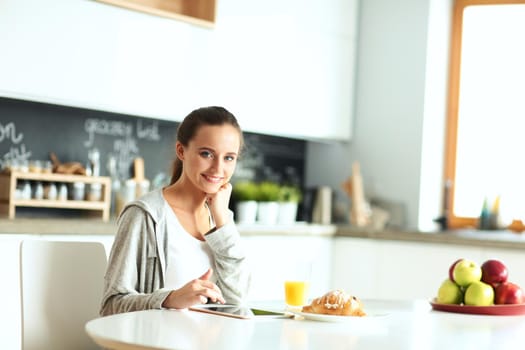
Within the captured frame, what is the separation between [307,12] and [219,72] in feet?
2.52

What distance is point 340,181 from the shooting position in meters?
5.57

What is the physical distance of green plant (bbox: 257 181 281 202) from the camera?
4949 millimetres

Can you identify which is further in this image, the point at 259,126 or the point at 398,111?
the point at 398,111

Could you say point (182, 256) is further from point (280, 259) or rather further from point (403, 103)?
point (403, 103)

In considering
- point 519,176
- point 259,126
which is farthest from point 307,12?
point 519,176

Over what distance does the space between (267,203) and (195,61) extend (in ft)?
3.03

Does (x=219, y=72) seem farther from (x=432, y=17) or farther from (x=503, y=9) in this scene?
(x=503, y=9)

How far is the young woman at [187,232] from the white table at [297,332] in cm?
19

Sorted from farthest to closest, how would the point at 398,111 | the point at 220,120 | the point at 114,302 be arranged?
1. the point at 398,111
2. the point at 220,120
3. the point at 114,302

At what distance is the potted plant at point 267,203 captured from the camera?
493 cm

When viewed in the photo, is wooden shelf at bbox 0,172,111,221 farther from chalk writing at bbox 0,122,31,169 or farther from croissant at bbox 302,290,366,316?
croissant at bbox 302,290,366,316

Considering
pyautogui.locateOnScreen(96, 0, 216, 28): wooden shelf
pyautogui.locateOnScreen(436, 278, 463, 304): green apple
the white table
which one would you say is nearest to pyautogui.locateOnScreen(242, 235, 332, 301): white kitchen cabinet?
pyautogui.locateOnScreen(96, 0, 216, 28): wooden shelf

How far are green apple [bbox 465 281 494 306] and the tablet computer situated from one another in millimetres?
597

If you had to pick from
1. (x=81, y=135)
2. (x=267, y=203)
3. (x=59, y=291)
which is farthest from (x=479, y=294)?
(x=267, y=203)
